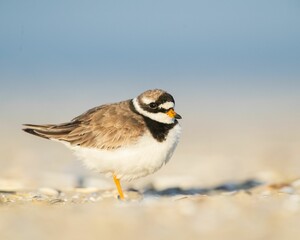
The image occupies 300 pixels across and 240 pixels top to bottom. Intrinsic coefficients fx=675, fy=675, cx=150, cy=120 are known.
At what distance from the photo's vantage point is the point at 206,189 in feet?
27.4

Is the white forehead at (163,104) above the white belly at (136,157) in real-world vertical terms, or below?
above

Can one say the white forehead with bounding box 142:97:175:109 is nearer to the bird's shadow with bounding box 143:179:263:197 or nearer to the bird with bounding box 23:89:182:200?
the bird with bounding box 23:89:182:200

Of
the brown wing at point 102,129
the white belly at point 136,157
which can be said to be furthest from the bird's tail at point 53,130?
the white belly at point 136,157

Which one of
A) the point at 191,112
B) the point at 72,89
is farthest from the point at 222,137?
the point at 72,89

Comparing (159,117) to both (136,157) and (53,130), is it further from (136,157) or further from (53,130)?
(53,130)

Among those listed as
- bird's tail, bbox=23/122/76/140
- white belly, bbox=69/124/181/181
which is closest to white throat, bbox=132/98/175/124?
white belly, bbox=69/124/181/181

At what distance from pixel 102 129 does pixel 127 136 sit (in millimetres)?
438

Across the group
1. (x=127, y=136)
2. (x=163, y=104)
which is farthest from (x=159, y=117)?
(x=127, y=136)

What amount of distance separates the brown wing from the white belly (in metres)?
0.08

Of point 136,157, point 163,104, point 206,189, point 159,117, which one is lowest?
point 206,189

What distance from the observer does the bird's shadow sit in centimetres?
799

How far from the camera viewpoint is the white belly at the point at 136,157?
689cm

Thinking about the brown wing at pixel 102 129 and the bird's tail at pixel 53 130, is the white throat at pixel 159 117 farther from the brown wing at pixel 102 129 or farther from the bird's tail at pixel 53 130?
the bird's tail at pixel 53 130

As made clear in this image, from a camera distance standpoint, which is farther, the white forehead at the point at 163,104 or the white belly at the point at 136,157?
the white forehead at the point at 163,104
